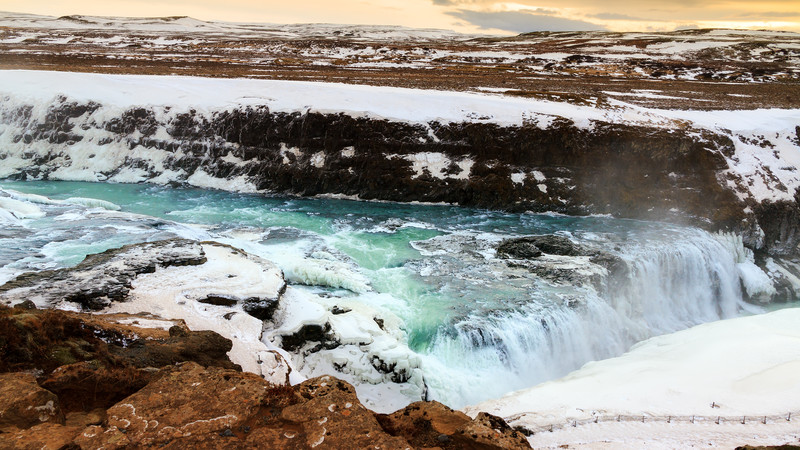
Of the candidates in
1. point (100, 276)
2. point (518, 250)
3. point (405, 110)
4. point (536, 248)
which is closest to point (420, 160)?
point (405, 110)

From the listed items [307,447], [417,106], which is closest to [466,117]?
[417,106]

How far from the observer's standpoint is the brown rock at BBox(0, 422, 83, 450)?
551cm

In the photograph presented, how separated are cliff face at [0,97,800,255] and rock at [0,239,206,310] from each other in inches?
544

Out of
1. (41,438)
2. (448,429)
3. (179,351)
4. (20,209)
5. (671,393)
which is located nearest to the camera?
(41,438)

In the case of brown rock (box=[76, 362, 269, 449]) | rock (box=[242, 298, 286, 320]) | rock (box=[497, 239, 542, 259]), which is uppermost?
brown rock (box=[76, 362, 269, 449])

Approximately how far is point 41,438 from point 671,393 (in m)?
11.4

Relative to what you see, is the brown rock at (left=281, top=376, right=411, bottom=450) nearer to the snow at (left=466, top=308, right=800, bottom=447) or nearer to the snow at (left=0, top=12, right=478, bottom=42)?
the snow at (left=466, top=308, right=800, bottom=447)

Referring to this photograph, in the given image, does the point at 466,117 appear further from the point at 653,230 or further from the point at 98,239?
the point at 98,239

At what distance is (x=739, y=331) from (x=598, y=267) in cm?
461

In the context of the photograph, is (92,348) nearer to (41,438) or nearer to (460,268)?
(41,438)

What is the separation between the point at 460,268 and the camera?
18.8m

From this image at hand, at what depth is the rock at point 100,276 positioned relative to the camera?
11.7 m

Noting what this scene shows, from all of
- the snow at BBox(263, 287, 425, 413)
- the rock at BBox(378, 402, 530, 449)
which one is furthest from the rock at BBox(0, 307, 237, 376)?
the rock at BBox(378, 402, 530, 449)

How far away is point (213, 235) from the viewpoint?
19.8 metres
